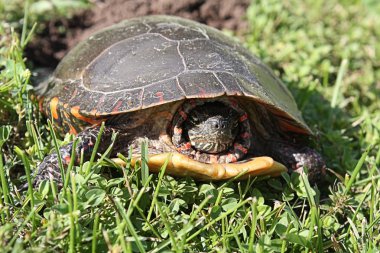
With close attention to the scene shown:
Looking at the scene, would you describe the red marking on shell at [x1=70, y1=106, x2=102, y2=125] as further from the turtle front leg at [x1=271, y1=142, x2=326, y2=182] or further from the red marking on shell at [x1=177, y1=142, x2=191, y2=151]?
the turtle front leg at [x1=271, y1=142, x2=326, y2=182]

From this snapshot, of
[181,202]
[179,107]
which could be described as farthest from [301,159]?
[181,202]

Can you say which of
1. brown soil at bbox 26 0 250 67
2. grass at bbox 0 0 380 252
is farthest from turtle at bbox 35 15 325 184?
brown soil at bbox 26 0 250 67

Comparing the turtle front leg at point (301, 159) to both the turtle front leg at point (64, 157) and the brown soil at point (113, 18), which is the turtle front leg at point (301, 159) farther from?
the brown soil at point (113, 18)

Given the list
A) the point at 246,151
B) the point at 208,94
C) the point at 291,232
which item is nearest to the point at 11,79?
the point at 208,94

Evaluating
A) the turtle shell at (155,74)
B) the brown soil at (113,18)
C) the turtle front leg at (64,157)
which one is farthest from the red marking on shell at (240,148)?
the brown soil at (113,18)

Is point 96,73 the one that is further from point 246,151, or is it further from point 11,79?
point 246,151

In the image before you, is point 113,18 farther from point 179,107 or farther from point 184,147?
point 184,147
